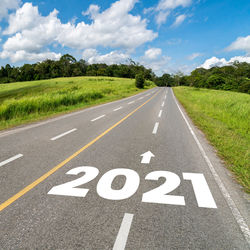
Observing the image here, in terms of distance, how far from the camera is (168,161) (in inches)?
185

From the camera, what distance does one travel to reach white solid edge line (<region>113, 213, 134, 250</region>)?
2184 mm

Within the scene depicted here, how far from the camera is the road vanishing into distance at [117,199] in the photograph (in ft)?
7.56

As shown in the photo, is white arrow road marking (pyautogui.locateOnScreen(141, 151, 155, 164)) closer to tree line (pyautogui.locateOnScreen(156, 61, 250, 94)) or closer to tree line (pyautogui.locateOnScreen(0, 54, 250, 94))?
tree line (pyautogui.locateOnScreen(156, 61, 250, 94))

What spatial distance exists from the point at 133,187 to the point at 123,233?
3.69 feet

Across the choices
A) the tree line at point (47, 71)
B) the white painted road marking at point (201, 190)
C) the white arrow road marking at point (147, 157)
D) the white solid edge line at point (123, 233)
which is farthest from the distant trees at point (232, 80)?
the white solid edge line at point (123, 233)

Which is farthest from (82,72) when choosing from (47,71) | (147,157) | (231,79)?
(147,157)

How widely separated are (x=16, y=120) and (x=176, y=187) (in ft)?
33.1

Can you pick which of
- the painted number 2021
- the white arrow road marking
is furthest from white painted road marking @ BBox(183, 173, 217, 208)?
the white arrow road marking

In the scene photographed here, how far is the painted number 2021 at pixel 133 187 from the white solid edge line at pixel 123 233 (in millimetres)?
482

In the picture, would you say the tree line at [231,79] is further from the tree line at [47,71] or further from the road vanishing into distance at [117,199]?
the road vanishing into distance at [117,199]

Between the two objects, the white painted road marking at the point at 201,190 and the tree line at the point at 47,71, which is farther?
the tree line at the point at 47,71

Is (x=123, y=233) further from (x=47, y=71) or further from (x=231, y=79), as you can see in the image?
(x=47, y=71)

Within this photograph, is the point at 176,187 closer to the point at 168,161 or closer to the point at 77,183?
the point at 168,161

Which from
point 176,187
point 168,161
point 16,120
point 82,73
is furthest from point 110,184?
point 82,73
